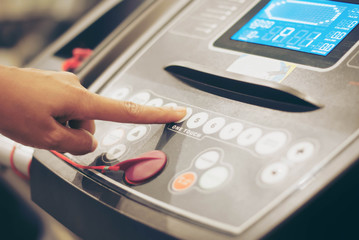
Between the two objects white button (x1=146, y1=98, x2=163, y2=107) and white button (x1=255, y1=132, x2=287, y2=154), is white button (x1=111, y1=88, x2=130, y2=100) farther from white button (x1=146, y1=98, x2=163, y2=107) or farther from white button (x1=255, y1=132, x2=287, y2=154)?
white button (x1=255, y1=132, x2=287, y2=154)

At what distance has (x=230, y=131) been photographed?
590 mm

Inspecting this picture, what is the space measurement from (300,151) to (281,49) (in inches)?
9.2

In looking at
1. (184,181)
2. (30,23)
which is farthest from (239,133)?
(30,23)

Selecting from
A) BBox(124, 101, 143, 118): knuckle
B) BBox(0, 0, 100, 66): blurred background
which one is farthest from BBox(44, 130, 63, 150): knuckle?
BBox(0, 0, 100, 66): blurred background

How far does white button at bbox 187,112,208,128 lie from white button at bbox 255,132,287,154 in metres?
0.11

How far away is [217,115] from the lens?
2.06ft

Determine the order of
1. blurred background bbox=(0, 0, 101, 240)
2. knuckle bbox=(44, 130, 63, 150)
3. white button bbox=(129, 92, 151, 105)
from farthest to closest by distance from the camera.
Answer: blurred background bbox=(0, 0, 101, 240), white button bbox=(129, 92, 151, 105), knuckle bbox=(44, 130, 63, 150)

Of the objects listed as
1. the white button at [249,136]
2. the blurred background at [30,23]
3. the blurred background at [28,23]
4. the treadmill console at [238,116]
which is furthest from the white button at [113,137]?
the blurred background at [28,23]

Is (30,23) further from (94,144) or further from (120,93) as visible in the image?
(94,144)

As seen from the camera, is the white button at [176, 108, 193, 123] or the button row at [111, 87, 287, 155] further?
the white button at [176, 108, 193, 123]

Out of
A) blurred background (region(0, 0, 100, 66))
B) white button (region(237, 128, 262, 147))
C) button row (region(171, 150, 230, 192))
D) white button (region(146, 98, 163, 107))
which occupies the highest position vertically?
white button (region(237, 128, 262, 147))

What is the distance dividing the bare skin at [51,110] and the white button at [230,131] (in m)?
0.10

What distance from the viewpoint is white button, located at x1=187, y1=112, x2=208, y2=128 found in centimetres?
63

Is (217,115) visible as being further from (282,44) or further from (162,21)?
(162,21)
